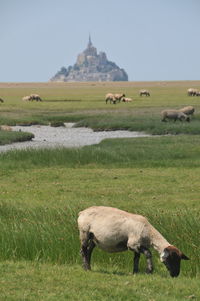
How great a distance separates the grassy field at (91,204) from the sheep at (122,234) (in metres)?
0.40

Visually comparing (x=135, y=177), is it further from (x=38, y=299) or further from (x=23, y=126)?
(x=23, y=126)

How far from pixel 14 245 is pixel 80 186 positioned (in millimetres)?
9403

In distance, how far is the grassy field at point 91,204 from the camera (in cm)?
927

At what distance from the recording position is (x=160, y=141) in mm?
34031

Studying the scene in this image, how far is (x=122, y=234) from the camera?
31.2 ft

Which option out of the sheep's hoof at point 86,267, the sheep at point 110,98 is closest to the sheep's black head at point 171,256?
the sheep's hoof at point 86,267

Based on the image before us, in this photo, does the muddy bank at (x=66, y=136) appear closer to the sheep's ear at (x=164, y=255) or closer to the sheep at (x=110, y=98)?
the sheep at (x=110, y=98)

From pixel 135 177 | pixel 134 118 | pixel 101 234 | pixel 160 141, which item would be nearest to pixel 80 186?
pixel 135 177

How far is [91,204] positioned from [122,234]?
5616mm

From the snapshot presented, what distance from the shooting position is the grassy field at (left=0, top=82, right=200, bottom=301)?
30.4 feet

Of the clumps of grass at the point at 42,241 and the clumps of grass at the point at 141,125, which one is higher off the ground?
the clumps of grass at the point at 42,241

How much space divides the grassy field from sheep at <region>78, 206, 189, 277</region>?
15.6 inches

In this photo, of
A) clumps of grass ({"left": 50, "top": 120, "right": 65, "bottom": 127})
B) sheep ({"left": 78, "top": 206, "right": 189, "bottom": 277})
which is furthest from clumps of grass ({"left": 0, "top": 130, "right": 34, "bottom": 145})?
sheep ({"left": 78, "top": 206, "right": 189, "bottom": 277})

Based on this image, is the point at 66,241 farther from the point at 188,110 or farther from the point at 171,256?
the point at 188,110
